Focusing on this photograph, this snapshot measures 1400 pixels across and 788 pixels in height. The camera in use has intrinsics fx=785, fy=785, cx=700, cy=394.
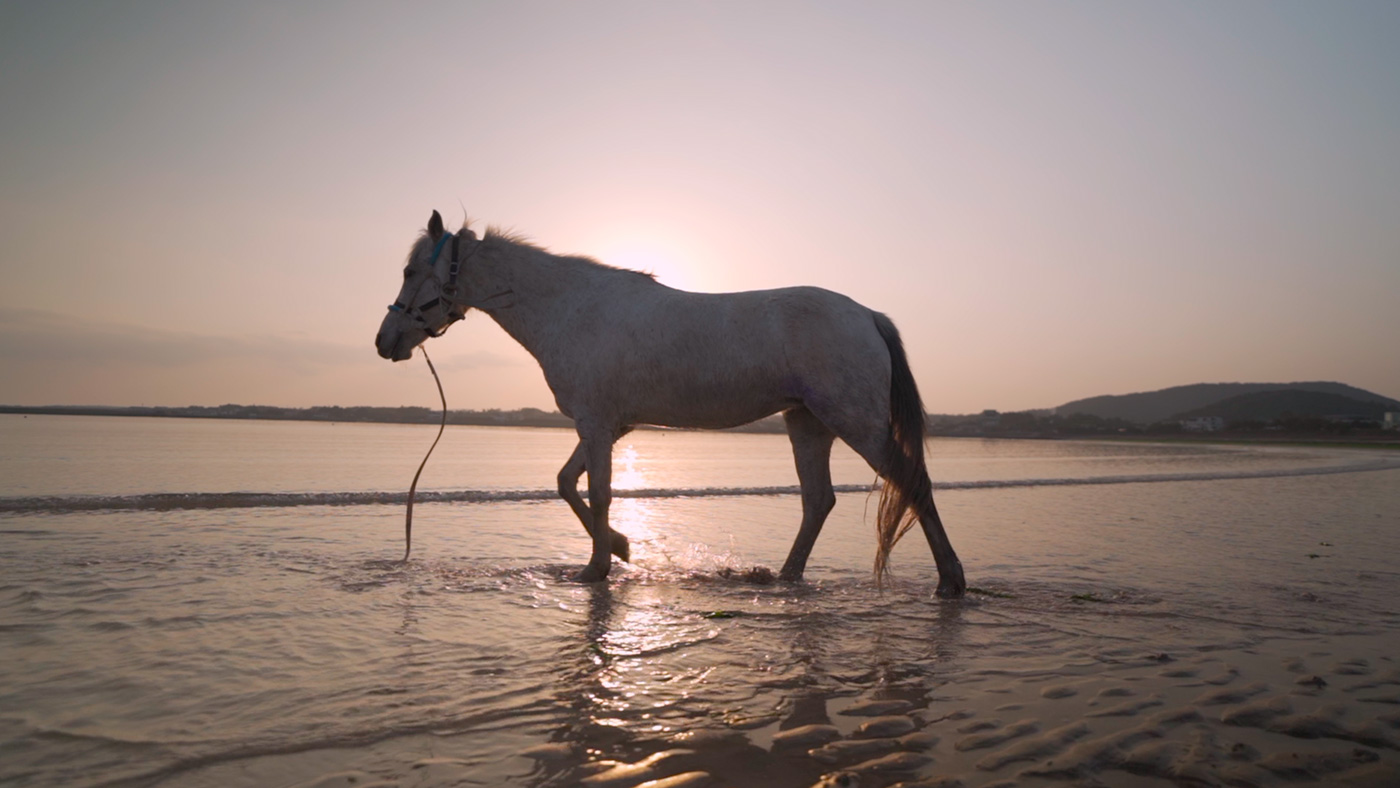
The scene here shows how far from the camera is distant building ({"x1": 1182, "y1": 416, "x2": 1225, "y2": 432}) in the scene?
88894 millimetres

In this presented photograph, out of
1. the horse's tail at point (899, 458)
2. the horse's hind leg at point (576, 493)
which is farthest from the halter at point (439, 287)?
the horse's tail at point (899, 458)

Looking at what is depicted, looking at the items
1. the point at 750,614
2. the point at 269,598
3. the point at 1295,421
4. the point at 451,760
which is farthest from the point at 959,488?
the point at 1295,421

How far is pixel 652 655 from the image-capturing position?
12.0 ft

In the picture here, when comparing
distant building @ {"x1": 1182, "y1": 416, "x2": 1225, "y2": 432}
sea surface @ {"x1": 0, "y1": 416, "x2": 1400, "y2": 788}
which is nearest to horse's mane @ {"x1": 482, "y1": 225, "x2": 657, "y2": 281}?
sea surface @ {"x1": 0, "y1": 416, "x2": 1400, "y2": 788}

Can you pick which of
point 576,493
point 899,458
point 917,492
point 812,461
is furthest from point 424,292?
point 917,492

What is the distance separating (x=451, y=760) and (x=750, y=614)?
2502mm

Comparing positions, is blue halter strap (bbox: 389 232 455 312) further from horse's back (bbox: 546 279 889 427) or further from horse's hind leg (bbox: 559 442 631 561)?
horse's hind leg (bbox: 559 442 631 561)

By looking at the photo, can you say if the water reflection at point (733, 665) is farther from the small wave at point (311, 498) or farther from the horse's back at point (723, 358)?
the small wave at point (311, 498)

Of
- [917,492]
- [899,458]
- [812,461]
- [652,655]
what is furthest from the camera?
[812,461]

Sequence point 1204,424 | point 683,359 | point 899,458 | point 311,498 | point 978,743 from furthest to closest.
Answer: point 1204,424 < point 311,498 < point 683,359 < point 899,458 < point 978,743

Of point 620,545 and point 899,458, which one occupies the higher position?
point 899,458

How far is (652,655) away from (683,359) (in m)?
2.51

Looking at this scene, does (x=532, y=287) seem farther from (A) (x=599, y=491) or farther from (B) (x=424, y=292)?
(A) (x=599, y=491)

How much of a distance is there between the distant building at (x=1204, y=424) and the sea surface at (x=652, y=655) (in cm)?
9456
